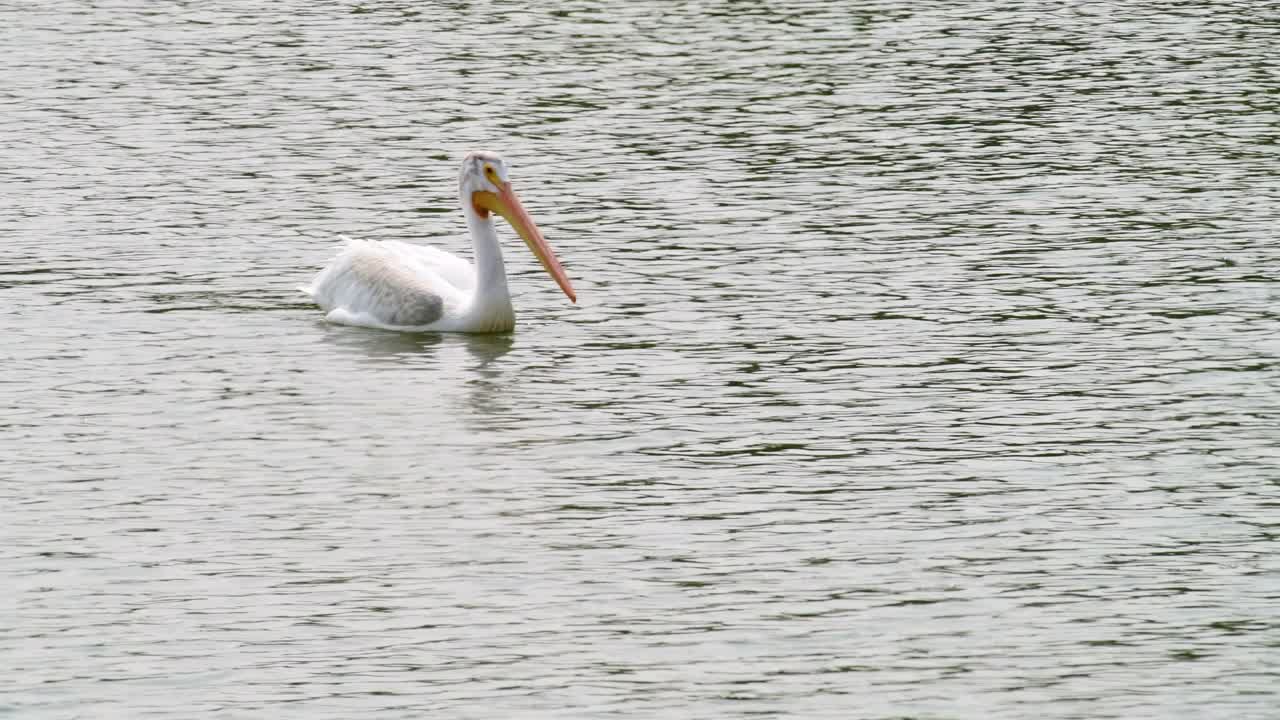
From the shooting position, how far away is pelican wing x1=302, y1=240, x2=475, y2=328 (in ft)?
54.3

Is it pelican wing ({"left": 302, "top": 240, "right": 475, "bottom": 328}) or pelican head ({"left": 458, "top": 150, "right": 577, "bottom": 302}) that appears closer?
pelican wing ({"left": 302, "top": 240, "right": 475, "bottom": 328})

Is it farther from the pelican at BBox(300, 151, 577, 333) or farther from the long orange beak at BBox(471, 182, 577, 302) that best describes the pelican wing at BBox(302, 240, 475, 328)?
the long orange beak at BBox(471, 182, 577, 302)

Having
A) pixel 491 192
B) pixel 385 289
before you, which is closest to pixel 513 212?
pixel 491 192

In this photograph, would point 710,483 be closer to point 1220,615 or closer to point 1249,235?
point 1220,615

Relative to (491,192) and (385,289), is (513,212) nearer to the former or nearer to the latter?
(491,192)

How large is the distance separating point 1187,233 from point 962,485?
238 inches

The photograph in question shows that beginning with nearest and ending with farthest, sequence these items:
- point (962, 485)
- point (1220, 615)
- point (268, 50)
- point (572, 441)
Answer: point (1220, 615) → point (962, 485) → point (572, 441) → point (268, 50)

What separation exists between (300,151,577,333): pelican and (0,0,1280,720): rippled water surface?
0.15 m

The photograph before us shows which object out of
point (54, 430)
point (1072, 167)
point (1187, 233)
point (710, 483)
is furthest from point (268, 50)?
point (710, 483)

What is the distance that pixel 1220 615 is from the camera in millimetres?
10633

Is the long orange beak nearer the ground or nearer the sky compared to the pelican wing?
nearer the sky

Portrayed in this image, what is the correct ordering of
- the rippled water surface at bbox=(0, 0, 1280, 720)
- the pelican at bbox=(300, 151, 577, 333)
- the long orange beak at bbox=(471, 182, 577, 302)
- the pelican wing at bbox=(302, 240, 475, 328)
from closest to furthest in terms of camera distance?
1. the rippled water surface at bbox=(0, 0, 1280, 720)
2. the pelican at bbox=(300, 151, 577, 333)
3. the pelican wing at bbox=(302, 240, 475, 328)
4. the long orange beak at bbox=(471, 182, 577, 302)

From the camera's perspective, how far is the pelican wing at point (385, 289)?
54.3ft

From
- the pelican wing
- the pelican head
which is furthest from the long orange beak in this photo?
the pelican wing
